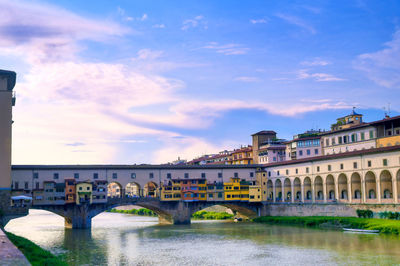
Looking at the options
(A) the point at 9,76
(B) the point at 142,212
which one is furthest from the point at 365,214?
(B) the point at 142,212

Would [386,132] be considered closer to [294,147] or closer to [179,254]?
[294,147]

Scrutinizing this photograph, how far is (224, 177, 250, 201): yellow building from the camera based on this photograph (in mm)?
79188

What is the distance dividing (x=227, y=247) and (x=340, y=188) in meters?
29.6

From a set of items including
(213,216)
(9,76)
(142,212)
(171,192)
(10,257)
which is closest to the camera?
(10,257)

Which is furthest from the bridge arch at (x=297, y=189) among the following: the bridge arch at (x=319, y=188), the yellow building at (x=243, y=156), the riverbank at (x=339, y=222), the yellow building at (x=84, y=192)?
the yellow building at (x=243, y=156)

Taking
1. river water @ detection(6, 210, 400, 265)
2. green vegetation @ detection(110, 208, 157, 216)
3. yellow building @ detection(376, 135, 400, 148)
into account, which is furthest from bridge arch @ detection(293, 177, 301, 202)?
green vegetation @ detection(110, 208, 157, 216)

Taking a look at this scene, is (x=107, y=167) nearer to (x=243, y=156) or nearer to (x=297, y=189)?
(x=297, y=189)

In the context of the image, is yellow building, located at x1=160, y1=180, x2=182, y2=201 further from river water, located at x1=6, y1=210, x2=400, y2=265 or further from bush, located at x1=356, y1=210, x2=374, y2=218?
bush, located at x1=356, y1=210, x2=374, y2=218

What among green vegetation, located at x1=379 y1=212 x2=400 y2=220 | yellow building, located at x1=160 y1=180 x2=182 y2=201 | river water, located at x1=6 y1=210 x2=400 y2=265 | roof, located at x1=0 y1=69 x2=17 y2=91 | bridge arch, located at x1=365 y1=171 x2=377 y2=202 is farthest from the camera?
yellow building, located at x1=160 y1=180 x2=182 y2=201

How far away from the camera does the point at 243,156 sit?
11844 centimetres

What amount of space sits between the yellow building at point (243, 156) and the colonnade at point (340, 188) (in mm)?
32031

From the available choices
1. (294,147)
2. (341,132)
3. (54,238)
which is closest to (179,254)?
(54,238)

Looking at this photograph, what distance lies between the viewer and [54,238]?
55.1 meters

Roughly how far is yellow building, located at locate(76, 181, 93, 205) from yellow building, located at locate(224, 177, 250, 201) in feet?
74.4
